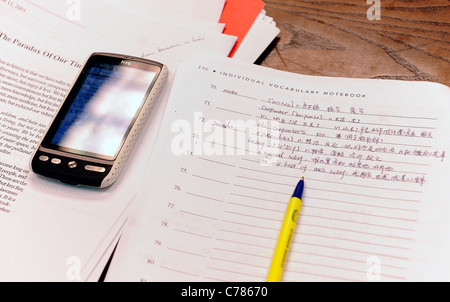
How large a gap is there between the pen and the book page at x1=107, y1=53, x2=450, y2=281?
0.01m

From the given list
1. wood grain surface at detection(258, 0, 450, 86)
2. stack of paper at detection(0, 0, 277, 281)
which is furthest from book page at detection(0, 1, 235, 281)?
wood grain surface at detection(258, 0, 450, 86)

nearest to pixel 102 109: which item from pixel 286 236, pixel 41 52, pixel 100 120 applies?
pixel 100 120

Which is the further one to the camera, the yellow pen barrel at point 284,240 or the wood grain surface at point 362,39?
the wood grain surface at point 362,39

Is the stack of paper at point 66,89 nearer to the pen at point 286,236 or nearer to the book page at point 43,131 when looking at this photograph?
the book page at point 43,131

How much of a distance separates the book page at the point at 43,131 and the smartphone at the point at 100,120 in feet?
0.06

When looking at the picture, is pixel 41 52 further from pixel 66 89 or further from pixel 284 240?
pixel 284 240

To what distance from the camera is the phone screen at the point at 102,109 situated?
46 cm

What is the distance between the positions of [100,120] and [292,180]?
25 centimetres

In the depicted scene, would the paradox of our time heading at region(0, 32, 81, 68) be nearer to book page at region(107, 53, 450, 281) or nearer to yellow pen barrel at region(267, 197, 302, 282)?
book page at region(107, 53, 450, 281)

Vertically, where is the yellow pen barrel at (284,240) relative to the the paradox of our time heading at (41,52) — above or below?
below

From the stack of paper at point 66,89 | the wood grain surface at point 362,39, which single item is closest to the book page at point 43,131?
the stack of paper at point 66,89

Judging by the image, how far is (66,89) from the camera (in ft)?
1.68
